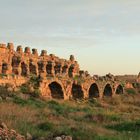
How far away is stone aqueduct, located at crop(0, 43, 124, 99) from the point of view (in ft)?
101

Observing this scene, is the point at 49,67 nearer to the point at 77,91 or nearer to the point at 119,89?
the point at 77,91

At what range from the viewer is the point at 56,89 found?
114 feet

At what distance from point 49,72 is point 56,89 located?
3.89 metres

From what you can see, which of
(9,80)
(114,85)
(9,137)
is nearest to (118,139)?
(9,137)

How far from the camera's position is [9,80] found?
1070 inches

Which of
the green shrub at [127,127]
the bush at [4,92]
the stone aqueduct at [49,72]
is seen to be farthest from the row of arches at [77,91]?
the green shrub at [127,127]

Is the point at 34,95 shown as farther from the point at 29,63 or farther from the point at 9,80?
the point at 29,63

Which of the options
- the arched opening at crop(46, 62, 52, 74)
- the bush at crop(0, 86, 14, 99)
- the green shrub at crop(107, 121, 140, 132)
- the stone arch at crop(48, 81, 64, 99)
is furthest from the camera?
the arched opening at crop(46, 62, 52, 74)

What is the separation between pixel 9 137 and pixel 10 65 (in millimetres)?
22757

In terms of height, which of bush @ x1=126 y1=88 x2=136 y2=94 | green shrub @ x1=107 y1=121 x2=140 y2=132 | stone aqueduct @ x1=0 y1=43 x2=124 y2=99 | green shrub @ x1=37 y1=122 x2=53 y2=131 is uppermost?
stone aqueduct @ x1=0 y1=43 x2=124 y2=99

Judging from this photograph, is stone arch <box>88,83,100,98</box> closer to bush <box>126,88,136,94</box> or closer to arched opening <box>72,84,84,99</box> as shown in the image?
arched opening <box>72,84,84,99</box>

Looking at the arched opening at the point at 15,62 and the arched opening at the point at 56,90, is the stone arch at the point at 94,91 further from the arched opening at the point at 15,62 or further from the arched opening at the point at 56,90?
the arched opening at the point at 15,62

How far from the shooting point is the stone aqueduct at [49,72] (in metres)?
30.7

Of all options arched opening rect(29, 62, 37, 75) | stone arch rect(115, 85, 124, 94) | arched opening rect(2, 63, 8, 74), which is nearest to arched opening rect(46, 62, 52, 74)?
arched opening rect(29, 62, 37, 75)
